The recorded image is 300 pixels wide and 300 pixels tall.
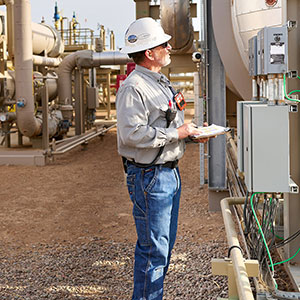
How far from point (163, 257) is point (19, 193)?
4.53 m

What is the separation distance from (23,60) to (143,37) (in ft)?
21.2

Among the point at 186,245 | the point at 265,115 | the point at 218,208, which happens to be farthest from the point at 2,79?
the point at 265,115

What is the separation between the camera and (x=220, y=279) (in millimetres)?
3469

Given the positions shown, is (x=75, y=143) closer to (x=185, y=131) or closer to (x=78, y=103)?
(x=78, y=103)

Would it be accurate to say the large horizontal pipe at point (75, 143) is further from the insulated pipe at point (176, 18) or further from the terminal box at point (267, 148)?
the terminal box at point (267, 148)

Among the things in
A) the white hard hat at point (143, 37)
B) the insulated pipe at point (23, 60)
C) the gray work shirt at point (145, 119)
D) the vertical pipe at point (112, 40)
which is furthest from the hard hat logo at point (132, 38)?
the vertical pipe at point (112, 40)

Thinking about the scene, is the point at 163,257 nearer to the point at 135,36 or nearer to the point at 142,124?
the point at 142,124

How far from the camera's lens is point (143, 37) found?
103 inches

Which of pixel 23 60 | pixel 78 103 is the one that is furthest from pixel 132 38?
pixel 78 103

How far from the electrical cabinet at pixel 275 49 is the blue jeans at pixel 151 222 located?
2.41 feet

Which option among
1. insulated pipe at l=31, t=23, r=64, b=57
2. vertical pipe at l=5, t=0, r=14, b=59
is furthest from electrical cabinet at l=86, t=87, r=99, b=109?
vertical pipe at l=5, t=0, r=14, b=59

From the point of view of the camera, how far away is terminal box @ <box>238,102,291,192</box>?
2.26m

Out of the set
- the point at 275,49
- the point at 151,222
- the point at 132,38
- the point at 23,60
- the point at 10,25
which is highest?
→ the point at 10,25

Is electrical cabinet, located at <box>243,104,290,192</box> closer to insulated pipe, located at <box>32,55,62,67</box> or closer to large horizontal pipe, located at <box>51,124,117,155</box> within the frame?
large horizontal pipe, located at <box>51,124,117,155</box>
